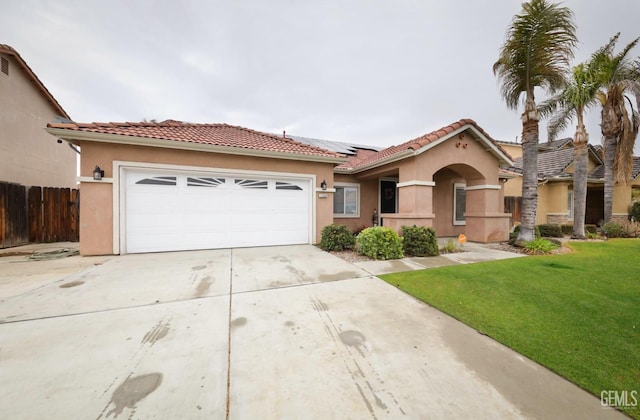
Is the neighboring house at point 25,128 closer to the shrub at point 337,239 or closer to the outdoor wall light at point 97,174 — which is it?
the outdoor wall light at point 97,174

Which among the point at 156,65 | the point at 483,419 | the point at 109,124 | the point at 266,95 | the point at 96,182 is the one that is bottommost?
the point at 483,419

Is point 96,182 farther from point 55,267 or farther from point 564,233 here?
point 564,233

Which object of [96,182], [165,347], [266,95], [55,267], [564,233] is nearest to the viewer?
[165,347]

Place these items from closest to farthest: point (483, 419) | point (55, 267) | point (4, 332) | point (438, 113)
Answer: point (483, 419)
point (4, 332)
point (55, 267)
point (438, 113)

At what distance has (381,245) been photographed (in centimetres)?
658

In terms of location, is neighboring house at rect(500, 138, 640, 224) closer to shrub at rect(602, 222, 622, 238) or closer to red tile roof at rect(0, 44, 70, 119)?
shrub at rect(602, 222, 622, 238)

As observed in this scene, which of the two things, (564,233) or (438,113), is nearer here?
(564,233)

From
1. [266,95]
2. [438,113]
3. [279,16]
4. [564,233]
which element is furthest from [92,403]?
[438,113]

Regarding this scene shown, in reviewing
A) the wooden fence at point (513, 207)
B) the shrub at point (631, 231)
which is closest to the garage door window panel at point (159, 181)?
the wooden fence at point (513, 207)

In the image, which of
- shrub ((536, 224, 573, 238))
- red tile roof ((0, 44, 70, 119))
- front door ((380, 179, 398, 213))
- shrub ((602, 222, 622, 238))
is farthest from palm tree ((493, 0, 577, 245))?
red tile roof ((0, 44, 70, 119))

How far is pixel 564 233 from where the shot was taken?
12086mm

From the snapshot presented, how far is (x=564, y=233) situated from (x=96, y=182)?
20.4 meters

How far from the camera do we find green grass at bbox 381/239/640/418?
87.5 inches

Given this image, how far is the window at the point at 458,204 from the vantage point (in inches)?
449
